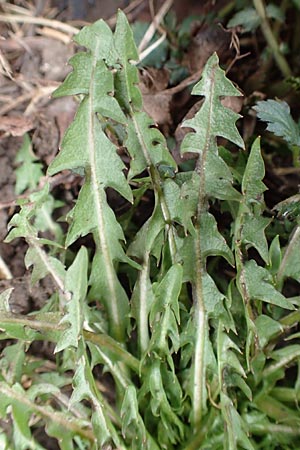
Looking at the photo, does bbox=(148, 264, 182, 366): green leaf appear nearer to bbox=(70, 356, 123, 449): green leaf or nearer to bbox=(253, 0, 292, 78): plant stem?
bbox=(70, 356, 123, 449): green leaf

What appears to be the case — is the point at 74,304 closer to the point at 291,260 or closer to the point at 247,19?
the point at 291,260

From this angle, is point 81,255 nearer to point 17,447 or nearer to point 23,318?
point 23,318

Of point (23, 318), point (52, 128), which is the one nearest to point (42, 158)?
point (52, 128)

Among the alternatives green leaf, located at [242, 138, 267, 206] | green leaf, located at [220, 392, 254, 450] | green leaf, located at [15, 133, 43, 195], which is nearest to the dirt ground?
green leaf, located at [15, 133, 43, 195]

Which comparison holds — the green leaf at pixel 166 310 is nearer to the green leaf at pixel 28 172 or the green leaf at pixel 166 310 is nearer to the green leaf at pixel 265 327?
the green leaf at pixel 265 327

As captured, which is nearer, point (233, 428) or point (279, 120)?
point (233, 428)

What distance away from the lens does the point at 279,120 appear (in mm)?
1022

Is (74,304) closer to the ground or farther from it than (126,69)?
closer to the ground

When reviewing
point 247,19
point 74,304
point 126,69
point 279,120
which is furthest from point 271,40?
point 74,304

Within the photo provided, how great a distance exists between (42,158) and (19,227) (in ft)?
0.94

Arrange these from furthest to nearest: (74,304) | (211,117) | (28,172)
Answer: (28,172) < (211,117) < (74,304)

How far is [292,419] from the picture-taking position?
976 mm

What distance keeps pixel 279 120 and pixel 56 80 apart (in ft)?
1.82

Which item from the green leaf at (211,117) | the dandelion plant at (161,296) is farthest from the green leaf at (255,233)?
the green leaf at (211,117)
